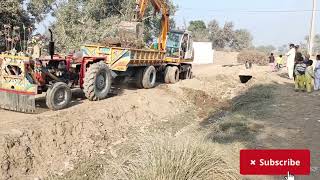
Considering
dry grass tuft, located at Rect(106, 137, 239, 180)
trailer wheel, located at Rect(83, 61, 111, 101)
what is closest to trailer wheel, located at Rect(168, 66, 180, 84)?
trailer wheel, located at Rect(83, 61, 111, 101)

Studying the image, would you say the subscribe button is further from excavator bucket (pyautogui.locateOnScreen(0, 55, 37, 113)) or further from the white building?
the white building

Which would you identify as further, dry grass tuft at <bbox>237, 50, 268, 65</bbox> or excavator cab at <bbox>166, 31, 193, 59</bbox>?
dry grass tuft at <bbox>237, 50, 268, 65</bbox>

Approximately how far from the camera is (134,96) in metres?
14.6

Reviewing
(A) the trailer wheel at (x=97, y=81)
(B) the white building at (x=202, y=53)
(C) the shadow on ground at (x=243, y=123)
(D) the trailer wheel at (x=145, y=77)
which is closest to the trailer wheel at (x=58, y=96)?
(A) the trailer wheel at (x=97, y=81)

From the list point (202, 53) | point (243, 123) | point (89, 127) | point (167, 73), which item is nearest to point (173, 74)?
point (167, 73)

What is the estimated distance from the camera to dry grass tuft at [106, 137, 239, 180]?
5410 millimetres

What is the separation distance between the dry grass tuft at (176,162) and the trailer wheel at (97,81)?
687cm

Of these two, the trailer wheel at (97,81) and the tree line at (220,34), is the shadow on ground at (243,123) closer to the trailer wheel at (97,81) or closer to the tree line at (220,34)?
the trailer wheel at (97,81)

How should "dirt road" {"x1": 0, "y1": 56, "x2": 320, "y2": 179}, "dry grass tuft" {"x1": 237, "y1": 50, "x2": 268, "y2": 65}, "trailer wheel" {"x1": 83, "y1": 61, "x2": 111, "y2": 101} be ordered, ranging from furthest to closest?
"dry grass tuft" {"x1": 237, "y1": 50, "x2": 268, "y2": 65}, "trailer wheel" {"x1": 83, "y1": 61, "x2": 111, "y2": 101}, "dirt road" {"x1": 0, "y1": 56, "x2": 320, "y2": 179}

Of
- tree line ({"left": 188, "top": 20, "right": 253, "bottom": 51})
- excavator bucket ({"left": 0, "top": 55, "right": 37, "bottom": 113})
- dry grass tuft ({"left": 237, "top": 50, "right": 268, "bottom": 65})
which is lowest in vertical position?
excavator bucket ({"left": 0, "top": 55, "right": 37, "bottom": 113})

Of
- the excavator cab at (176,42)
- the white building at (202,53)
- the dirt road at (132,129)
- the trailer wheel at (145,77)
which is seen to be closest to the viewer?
the dirt road at (132,129)

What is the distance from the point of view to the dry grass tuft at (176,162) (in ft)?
17.7

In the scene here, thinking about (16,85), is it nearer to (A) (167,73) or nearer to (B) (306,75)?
(A) (167,73)

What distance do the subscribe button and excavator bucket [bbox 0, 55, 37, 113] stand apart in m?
8.52
